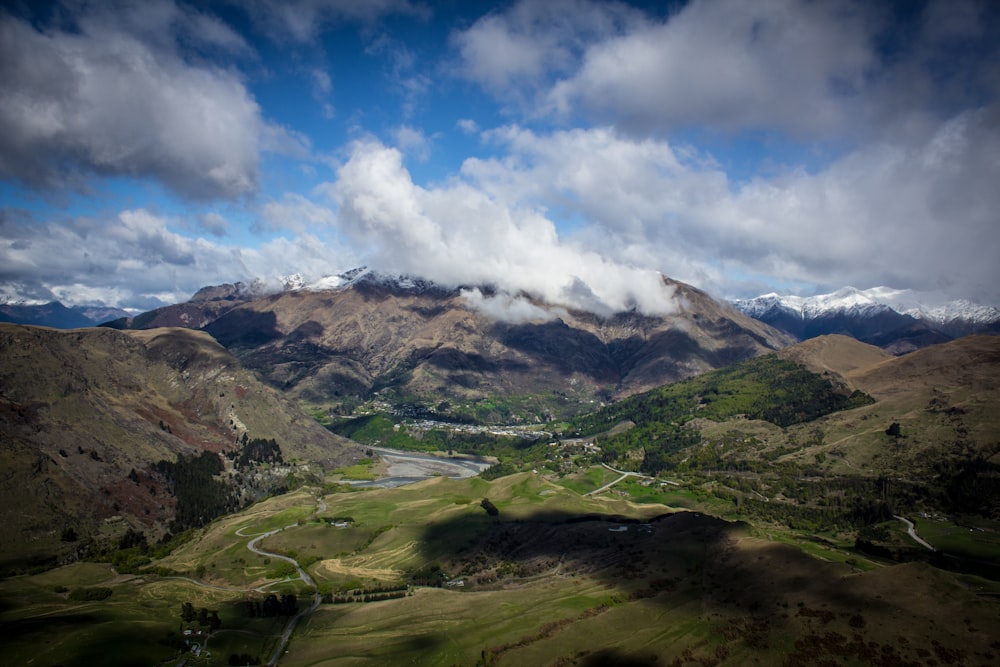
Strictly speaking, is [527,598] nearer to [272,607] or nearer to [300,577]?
[272,607]

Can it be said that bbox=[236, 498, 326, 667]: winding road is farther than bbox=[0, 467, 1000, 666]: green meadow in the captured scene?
Yes

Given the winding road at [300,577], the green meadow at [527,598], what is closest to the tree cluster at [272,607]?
Answer: the green meadow at [527,598]

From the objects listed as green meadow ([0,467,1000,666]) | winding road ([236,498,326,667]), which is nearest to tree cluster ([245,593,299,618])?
green meadow ([0,467,1000,666])

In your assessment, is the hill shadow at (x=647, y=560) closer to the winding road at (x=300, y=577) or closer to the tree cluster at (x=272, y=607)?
the winding road at (x=300, y=577)

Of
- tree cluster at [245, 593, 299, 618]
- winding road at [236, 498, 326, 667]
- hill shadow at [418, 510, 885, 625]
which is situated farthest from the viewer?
tree cluster at [245, 593, 299, 618]

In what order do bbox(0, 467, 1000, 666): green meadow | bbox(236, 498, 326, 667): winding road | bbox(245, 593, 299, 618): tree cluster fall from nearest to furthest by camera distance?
bbox(0, 467, 1000, 666): green meadow
bbox(236, 498, 326, 667): winding road
bbox(245, 593, 299, 618): tree cluster

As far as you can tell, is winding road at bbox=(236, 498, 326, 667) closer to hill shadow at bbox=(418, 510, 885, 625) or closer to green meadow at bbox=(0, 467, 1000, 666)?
green meadow at bbox=(0, 467, 1000, 666)

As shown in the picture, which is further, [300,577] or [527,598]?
[300,577]

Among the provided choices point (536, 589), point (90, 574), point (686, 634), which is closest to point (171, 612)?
point (90, 574)

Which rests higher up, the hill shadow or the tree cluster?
the hill shadow

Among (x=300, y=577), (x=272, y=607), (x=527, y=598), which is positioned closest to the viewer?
(x=527, y=598)

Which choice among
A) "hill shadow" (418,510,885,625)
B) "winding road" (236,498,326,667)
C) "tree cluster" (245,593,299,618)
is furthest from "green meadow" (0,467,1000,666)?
"tree cluster" (245,593,299,618)

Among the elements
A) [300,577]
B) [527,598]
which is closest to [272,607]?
[300,577]
